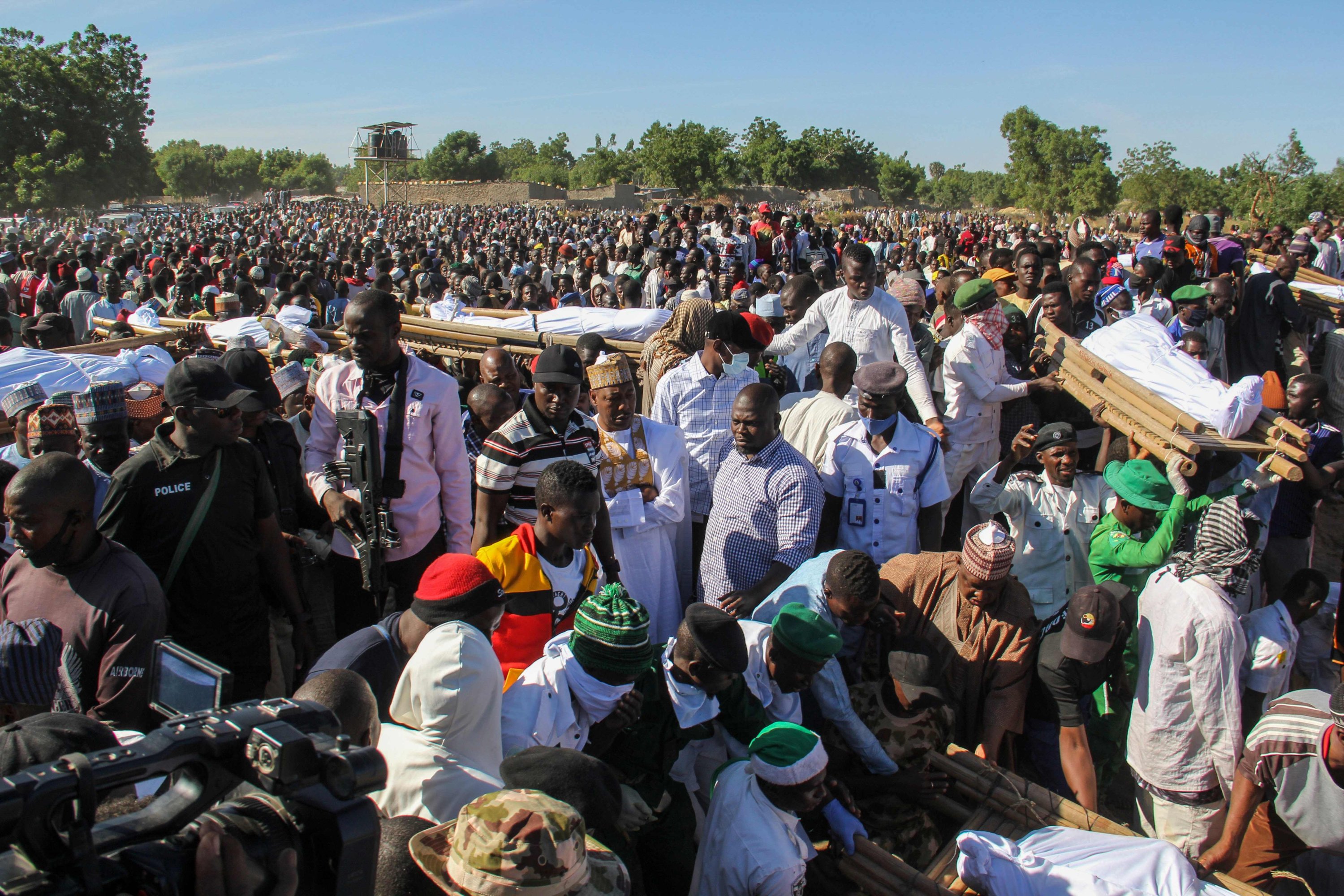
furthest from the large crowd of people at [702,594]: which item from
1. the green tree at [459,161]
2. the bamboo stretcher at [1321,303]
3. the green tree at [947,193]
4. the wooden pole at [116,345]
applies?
the green tree at [459,161]

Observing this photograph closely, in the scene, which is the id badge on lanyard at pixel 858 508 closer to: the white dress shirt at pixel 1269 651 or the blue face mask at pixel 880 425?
the blue face mask at pixel 880 425

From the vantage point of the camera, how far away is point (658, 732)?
282cm

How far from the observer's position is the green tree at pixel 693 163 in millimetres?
45906

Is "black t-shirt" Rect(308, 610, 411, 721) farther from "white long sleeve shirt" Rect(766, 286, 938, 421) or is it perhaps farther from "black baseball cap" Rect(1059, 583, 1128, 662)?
"white long sleeve shirt" Rect(766, 286, 938, 421)

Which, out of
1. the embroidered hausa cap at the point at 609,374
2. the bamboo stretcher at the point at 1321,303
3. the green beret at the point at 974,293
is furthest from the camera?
the bamboo stretcher at the point at 1321,303

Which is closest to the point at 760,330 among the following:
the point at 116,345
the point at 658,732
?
the point at 658,732

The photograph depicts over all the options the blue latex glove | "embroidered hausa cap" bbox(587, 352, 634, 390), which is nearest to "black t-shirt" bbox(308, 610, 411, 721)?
the blue latex glove

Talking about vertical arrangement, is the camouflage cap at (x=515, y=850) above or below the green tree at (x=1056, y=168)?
below

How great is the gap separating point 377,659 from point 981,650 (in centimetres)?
231

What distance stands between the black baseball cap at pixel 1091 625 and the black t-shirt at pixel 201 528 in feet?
10.5

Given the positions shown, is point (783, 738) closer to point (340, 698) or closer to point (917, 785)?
point (917, 785)

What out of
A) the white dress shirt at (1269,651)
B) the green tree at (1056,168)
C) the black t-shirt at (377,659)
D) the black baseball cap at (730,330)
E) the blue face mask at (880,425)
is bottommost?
the white dress shirt at (1269,651)

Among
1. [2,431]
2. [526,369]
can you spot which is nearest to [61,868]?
[2,431]

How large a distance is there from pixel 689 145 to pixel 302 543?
45032 mm
